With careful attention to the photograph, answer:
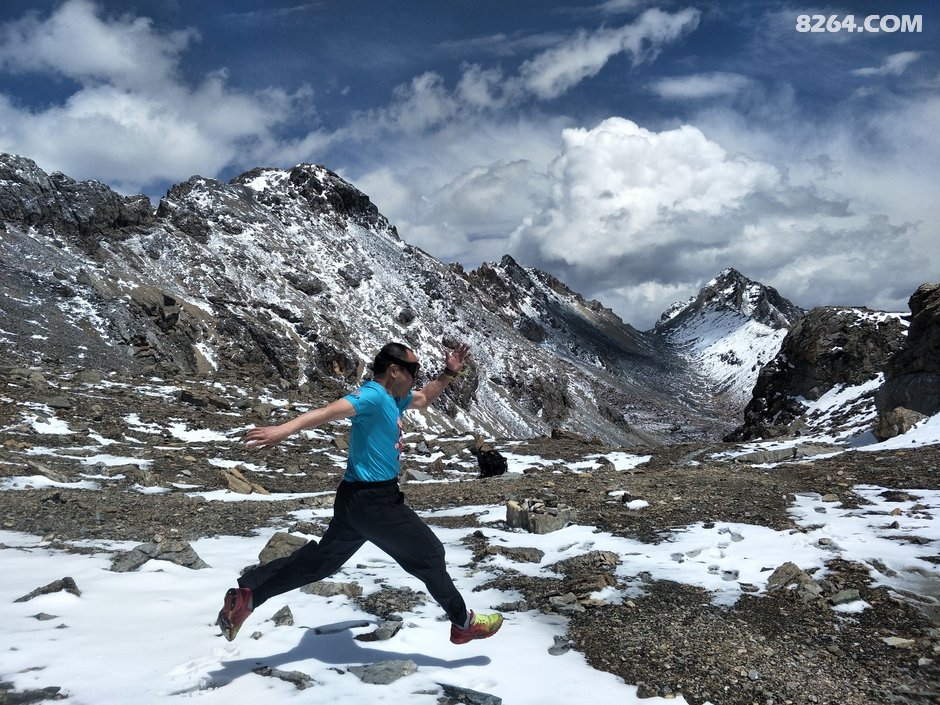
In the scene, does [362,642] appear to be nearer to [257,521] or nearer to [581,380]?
[257,521]

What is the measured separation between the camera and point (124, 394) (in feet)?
70.5

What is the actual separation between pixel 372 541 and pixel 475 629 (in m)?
1.15

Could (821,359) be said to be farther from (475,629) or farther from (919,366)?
(475,629)

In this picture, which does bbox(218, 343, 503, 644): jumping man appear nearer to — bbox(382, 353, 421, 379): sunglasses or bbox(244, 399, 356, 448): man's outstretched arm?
bbox(382, 353, 421, 379): sunglasses

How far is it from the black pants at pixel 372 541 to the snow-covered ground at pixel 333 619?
0.55 m

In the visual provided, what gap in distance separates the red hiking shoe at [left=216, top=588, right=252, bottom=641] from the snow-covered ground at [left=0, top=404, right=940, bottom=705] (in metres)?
0.17

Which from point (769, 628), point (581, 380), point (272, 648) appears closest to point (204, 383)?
point (272, 648)

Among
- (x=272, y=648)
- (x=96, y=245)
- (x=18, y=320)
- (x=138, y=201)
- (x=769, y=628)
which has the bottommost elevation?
(x=769, y=628)

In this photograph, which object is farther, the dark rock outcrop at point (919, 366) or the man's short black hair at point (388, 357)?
the dark rock outcrop at point (919, 366)

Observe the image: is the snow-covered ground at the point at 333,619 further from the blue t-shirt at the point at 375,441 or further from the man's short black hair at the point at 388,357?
the man's short black hair at the point at 388,357

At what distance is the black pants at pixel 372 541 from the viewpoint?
4770mm

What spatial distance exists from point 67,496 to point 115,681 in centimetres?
657

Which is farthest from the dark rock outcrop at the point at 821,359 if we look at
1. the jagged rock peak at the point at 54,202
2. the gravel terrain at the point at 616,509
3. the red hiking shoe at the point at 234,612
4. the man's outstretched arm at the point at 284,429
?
the jagged rock peak at the point at 54,202

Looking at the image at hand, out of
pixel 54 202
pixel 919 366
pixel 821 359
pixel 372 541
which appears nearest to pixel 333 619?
pixel 372 541
